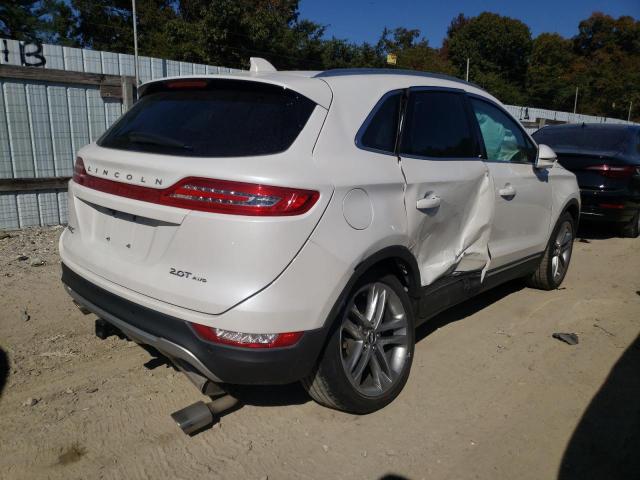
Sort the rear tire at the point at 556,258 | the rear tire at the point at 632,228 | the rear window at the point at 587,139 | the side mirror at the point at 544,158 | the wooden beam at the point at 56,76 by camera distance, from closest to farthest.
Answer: the side mirror at the point at 544,158 → the rear tire at the point at 556,258 → the wooden beam at the point at 56,76 → the rear window at the point at 587,139 → the rear tire at the point at 632,228

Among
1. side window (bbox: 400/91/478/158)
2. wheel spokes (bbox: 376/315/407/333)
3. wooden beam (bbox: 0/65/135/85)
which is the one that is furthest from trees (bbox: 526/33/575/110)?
wheel spokes (bbox: 376/315/407/333)

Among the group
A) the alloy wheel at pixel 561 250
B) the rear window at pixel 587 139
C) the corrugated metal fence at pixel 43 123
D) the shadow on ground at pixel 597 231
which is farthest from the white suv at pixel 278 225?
the shadow on ground at pixel 597 231

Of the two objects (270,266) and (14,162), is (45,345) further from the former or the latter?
(14,162)

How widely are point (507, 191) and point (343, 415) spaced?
2104 mm

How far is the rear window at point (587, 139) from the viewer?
7.41 meters

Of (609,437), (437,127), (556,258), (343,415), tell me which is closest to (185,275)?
(343,415)

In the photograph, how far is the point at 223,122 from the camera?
246 centimetres

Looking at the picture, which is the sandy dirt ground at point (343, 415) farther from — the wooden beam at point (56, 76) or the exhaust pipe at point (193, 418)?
the wooden beam at point (56, 76)

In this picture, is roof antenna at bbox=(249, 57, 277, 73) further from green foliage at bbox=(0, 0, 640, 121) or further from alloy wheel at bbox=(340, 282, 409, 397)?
green foliage at bbox=(0, 0, 640, 121)

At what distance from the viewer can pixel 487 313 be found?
4.53 m

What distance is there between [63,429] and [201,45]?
23868 millimetres

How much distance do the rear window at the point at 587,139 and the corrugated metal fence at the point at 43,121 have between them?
21.3ft

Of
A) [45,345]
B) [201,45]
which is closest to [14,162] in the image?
[45,345]

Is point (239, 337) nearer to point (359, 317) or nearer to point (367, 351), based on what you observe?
point (359, 317)
